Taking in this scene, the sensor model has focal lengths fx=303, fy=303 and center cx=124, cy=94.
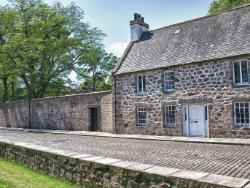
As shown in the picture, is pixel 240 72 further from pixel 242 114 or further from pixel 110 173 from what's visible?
pixel 110 173

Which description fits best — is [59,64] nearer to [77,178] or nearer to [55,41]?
[55,41]

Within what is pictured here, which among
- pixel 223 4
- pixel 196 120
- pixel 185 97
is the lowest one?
pixel 196 120

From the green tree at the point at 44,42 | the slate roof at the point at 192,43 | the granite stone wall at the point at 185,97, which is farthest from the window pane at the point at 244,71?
the green tree at the point at 44,42

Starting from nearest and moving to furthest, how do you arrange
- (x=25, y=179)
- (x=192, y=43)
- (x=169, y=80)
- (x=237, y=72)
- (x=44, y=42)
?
(x=25, y=179) → (x=237, y=72) → (x=169, y=80) → (x=192, y=43) → (x=44, y=42)

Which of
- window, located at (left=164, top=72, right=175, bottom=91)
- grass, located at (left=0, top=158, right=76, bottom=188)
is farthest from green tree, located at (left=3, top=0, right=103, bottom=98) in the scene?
grass, located at (left=0, top=158, right=76, bottom=188)

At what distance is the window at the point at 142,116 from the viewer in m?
21.6

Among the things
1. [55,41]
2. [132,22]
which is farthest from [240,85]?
[55,41]

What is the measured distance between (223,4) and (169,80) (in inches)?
671

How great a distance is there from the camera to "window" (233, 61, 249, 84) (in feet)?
56.0

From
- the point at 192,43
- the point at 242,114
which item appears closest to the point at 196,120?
the point at 242,114

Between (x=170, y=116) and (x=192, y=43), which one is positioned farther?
(x=192, y=43)

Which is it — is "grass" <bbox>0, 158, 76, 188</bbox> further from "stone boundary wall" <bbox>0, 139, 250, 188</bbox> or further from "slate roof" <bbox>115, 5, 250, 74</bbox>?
"slate roof" <bbox>115, 5, 250, 74</bbox>

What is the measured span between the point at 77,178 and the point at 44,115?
966 inches

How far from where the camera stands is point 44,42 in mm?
36094
